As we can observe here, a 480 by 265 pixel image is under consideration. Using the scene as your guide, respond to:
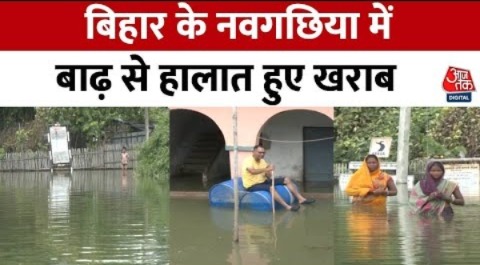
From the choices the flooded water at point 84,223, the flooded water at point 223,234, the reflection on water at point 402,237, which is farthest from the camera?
the flooded water at point 84,223

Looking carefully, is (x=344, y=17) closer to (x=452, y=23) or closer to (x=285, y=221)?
(x=452, y=23)

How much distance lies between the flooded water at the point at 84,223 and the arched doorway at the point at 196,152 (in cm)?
48

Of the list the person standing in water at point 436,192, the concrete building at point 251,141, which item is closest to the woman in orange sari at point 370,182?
the person standing in water at point 436,192

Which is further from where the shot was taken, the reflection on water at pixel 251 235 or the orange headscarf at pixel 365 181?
the orange headscarf at pixel 365 181

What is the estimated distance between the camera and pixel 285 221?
902 cm

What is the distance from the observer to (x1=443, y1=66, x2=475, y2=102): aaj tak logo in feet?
A: 17.4

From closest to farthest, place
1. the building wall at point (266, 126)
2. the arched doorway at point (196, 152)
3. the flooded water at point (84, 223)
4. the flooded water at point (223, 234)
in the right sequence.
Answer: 1. the flooded water at point (223, 234)
2. the flooded water at point (84, 223)
3. the building wall at point (266, 126)
4. the arched doorway at point (196, 152)

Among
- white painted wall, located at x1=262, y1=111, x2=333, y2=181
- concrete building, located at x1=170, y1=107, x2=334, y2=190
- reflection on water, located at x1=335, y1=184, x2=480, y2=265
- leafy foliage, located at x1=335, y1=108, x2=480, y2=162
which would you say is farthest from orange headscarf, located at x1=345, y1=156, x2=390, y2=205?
white painted wall, located at x1=262, y1=111, x2=333, y2=181

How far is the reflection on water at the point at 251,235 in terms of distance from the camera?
21.7ft

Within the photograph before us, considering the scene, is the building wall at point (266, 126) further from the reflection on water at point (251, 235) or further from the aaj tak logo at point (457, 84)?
the aaj tak logo at point (457, 84)

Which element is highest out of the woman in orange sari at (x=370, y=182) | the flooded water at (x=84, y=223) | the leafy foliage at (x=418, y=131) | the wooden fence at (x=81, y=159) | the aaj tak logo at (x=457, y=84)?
the aaj tak logo at (x=457, y=84)

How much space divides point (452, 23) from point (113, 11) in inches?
87.6

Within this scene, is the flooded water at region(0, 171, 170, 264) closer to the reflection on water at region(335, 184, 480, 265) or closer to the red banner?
the reflection on water at region(335, 184, 480, 265)

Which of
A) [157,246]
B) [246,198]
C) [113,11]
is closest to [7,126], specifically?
[246,198]
